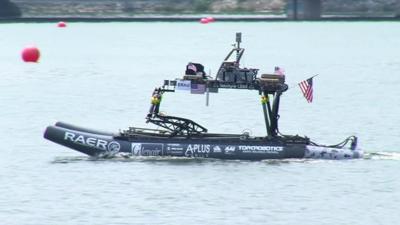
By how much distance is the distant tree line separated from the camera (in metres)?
187

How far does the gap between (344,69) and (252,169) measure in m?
70.8

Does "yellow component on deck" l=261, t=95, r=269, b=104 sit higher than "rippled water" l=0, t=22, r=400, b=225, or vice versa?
"yellow component on deck" l=261, t=95, r=269, b=104

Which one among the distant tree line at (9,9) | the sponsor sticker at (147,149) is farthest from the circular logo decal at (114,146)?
the distant tree line at (9,9)

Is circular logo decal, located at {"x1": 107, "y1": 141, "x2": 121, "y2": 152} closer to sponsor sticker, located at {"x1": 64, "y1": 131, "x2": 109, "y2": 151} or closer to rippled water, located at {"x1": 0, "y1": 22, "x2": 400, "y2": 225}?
sponsor sticker, located at {"x1": 64, "y1": 131, "x2": 109, "y2": 151}

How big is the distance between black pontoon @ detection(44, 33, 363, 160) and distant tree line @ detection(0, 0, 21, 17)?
441 ft

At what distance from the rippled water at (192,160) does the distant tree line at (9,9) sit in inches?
1919

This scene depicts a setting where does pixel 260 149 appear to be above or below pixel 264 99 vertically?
below

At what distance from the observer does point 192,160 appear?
5328 cm

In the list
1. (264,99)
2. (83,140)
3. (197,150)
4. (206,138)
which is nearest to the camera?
(264,99)

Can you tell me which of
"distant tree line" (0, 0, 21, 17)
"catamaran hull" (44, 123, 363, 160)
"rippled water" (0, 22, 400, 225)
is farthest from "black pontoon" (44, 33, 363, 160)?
"distant tree line" (0, 0, 21, 17)

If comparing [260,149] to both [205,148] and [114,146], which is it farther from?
[114,146]

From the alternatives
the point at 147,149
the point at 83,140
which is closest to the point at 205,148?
the point at 147,149

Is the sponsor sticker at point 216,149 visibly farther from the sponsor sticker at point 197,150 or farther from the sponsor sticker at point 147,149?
the sponsor sticker at point 147,149

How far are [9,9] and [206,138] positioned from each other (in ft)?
455
